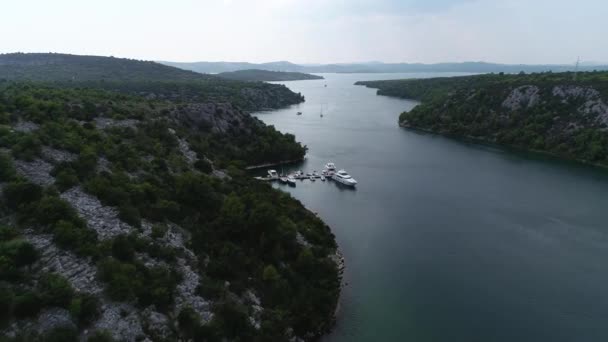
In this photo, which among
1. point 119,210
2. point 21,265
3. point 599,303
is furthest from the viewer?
point 599,303

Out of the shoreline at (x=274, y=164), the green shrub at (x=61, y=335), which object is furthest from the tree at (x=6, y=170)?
the shoreline at (x=274, y=164)

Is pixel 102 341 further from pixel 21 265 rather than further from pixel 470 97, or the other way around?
pixel 470 97

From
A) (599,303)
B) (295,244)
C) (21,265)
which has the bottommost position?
(599,303)

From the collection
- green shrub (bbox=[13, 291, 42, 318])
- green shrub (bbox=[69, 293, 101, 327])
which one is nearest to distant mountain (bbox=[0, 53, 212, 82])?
green shrub (bbox=[13, 291, 42, 318])

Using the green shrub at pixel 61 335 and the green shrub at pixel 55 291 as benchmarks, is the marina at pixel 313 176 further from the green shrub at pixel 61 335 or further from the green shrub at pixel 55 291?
the green shrub at pixel 61 335

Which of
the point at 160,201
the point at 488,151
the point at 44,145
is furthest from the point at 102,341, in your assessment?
the point at 488,151

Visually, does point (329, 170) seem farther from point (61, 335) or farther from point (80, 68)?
point (80, 68)

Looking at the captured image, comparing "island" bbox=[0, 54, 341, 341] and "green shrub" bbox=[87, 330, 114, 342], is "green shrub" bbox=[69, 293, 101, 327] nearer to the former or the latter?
"island" bbox=[0, 54, 341, 341]
